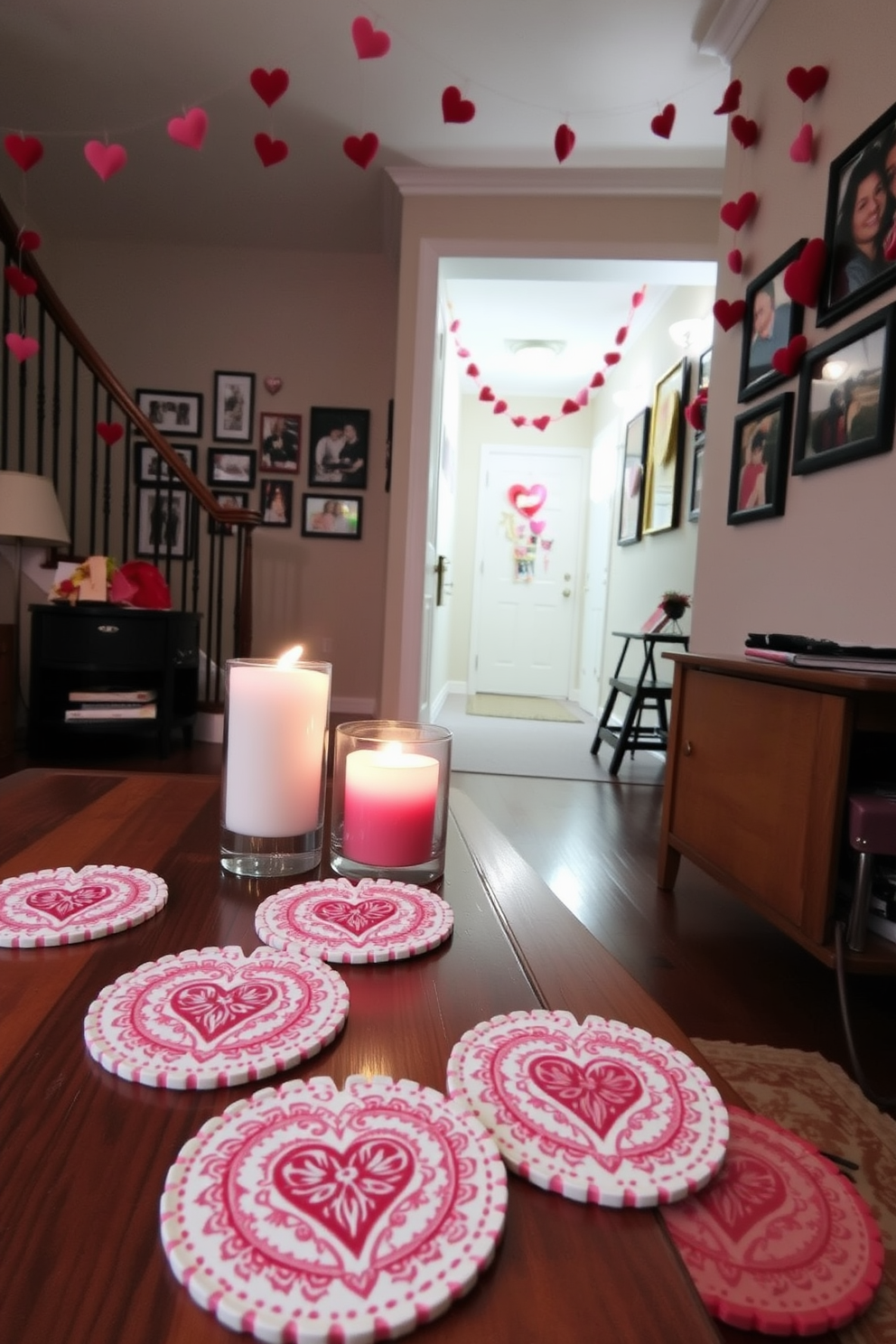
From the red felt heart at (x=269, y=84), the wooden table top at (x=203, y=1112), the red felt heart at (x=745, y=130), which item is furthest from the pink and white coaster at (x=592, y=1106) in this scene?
the red felt heart at (x=269, y=84)

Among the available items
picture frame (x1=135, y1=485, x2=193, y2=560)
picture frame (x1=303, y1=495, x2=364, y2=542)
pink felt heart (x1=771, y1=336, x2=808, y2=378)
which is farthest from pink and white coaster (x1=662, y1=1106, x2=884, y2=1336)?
picture frame (x1=135, y1=485, x2=193, y2=560)

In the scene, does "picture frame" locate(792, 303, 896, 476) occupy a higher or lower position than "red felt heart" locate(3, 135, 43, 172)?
lower

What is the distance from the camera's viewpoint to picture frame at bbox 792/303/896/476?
155cm

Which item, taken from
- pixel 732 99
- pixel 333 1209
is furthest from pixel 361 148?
pixel 333 1209

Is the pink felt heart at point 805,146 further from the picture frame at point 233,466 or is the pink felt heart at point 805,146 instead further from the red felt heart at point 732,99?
the picture frame at point 233,466

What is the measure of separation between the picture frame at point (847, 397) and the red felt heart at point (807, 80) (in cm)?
65

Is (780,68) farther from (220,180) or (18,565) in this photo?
(18,565)

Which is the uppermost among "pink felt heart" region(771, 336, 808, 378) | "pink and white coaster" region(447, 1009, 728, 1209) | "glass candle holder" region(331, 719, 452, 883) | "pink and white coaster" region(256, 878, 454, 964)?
"pink felt heart" region(771, 336, 808, 378)

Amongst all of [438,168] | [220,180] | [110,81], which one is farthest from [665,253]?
[110,81]

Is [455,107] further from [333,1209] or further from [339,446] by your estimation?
[333,1209]

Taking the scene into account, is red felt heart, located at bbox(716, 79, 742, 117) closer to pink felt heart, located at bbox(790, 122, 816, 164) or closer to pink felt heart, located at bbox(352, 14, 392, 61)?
pink felt heart, located at bbox(790, 122, 816, 164)

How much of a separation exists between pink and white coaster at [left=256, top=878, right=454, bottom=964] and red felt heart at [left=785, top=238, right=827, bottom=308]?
1882 millimetres

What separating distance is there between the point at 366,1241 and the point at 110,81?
3909 mm

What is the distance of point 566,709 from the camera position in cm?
603
